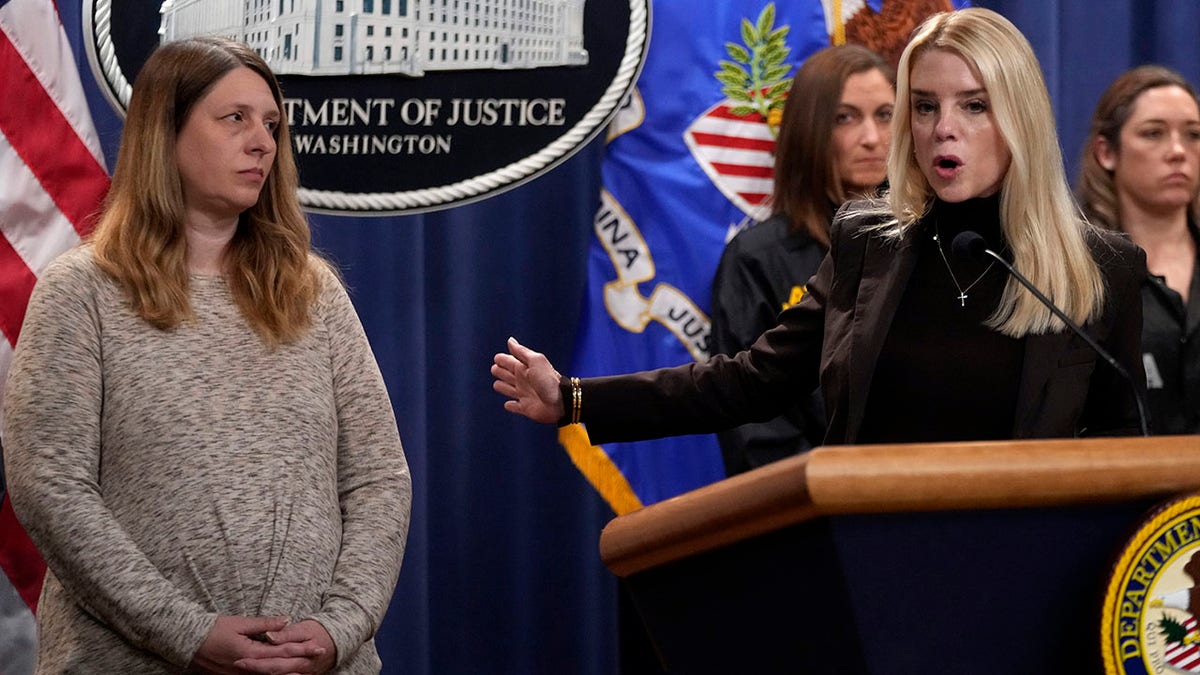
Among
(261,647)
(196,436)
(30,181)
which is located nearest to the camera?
(261,647)

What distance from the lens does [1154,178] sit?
3.50 m

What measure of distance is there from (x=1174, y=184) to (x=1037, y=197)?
5.35ft

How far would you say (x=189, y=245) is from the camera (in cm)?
255

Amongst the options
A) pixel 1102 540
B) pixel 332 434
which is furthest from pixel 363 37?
pixel 1102 540

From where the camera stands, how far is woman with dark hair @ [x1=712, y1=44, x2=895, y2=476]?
3539mm

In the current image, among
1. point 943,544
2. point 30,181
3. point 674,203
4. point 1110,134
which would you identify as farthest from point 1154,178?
point 30,181

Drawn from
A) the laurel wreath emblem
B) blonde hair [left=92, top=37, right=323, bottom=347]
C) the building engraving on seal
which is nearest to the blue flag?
the laurel wreath emblem

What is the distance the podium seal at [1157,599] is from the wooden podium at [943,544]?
0.05 feet

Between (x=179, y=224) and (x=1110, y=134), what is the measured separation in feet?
7.27

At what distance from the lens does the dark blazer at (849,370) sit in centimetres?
192

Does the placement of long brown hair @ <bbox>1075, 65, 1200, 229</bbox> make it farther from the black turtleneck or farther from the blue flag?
the black turtleneck

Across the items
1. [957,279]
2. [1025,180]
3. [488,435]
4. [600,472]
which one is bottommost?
[600,472]

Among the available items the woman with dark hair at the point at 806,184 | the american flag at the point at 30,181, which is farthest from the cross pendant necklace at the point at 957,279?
the american flag at the point at 30,181

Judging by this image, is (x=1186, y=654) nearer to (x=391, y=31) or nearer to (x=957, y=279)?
(x=957, y=279)
